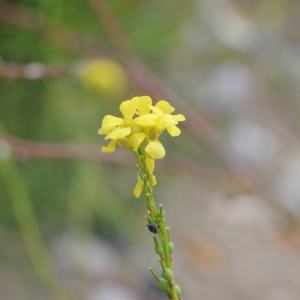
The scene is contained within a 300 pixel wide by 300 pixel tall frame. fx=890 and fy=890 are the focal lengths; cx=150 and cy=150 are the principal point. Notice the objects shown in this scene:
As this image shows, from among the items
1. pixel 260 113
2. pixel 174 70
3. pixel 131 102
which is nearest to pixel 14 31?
pixel 174 70

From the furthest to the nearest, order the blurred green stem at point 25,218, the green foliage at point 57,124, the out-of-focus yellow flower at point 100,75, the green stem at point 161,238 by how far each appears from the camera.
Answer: the green foliage at point 57,124
the blurred green stem at point 25,218
the out-of-focus yellow flower at point 100,75
the green stem at point 161,238

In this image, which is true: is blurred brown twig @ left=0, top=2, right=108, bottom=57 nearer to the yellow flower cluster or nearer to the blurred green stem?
the blurred green stem

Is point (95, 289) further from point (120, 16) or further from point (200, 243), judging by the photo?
point (120, 16)

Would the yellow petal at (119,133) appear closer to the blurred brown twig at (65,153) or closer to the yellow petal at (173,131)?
the yellow petal at (173,131)

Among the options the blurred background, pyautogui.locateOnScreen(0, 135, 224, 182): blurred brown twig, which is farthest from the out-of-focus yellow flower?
pyautogui.locateOnScreen(0, 135, 224, 182): blurred brown twig

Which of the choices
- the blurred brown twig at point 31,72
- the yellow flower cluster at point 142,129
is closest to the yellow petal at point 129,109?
the yellow flower cluster at point 142,129

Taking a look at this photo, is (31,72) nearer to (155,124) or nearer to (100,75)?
(100,75)

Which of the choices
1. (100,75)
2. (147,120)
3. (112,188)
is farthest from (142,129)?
(112,188)

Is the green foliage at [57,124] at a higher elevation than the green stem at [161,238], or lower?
higher
